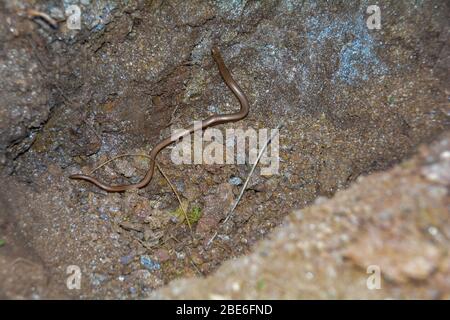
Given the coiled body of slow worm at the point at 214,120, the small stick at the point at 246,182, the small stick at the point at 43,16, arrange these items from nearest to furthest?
1. the small stick at the point at 43,16
2. the small stick at the point at 246,182
3. the coiled body of slow worm at the point at 214,120

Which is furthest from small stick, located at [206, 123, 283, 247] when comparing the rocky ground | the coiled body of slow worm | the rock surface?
the rock surface

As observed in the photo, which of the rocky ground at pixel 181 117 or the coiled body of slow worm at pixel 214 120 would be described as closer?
the rocky ground at pixel 181 117

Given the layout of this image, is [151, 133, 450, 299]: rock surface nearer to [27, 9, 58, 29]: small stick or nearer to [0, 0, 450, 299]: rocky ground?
[0, 0, 450, 299]: rocky ground

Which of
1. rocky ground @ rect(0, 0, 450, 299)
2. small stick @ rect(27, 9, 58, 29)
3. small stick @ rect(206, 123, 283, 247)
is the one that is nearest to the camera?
small stick @ rect(27, 9, 58, 29)

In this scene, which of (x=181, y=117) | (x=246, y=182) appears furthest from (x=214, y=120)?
(x=246, y=182)

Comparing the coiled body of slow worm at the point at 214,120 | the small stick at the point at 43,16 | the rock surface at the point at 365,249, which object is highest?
the small stick at the point at 43,16

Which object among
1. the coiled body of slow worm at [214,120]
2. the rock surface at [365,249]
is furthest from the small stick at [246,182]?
the rock surface at [365,249]

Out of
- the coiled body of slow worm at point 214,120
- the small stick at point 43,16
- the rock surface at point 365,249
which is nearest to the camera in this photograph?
the rock surface at point 365,249

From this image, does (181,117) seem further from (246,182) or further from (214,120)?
(246,182)

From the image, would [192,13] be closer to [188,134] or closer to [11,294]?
[188,134]

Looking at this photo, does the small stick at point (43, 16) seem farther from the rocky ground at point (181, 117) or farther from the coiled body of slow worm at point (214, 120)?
the coiled body of slow worm at point (214, 120)
